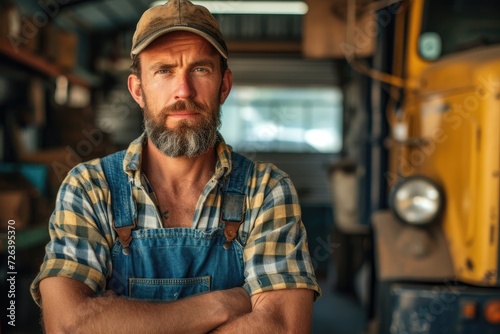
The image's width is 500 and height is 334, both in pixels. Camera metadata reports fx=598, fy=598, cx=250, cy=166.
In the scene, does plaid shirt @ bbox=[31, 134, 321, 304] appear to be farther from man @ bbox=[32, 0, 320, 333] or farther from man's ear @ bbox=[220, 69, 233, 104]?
man's ear @ bbox=[220, 69, 233, 104]

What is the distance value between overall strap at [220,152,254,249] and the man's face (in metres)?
0.15

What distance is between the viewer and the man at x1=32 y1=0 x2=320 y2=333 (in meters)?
1.55

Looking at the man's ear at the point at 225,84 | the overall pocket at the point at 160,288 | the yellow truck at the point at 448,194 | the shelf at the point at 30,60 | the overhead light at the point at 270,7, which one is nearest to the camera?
the overall pocket at the point at 160,288

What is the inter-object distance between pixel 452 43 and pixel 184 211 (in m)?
2.59

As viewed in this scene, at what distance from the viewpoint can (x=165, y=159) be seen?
176cm

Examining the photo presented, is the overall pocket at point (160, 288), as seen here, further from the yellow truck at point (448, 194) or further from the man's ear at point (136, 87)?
the yellow truck at point (448, 194)

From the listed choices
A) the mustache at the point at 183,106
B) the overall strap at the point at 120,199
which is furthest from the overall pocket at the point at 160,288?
the mustache at the point at 183,106

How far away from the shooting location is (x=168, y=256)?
1615 millimetres

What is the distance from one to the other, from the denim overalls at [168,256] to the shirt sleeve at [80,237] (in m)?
0.04

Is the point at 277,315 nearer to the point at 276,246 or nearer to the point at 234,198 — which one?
the point at 276,246

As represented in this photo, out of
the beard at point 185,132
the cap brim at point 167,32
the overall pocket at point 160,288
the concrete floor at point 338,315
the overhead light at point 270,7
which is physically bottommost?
the concrete floor at point 338,315

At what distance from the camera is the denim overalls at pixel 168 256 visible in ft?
5.26

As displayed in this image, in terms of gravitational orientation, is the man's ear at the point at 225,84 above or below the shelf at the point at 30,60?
below

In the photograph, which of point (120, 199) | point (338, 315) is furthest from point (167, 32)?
point (338, 315)
